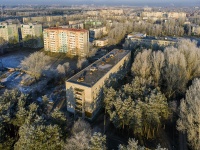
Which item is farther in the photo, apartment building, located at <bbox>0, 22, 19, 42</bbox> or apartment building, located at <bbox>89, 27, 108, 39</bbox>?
apartment building, located at <bbox>89, 27, 108, 39</bbox>

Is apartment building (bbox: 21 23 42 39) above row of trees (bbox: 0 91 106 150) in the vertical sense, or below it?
above

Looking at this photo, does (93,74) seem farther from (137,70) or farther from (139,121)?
(139,121)

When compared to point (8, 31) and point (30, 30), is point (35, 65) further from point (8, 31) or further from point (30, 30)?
point (8, 31)

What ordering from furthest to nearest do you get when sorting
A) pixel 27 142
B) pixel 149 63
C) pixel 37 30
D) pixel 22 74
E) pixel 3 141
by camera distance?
pixel 37 30 < pixel 22 74 < pixel 149 63 < pixel 3 141 < pixel 27 142

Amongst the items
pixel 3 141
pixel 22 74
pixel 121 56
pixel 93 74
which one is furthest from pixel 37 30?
pixel 3 141

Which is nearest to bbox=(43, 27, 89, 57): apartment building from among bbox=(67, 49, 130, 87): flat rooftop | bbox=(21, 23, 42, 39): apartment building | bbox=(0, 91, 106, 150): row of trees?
bbox=(21, 23, 42, 39): apartment building

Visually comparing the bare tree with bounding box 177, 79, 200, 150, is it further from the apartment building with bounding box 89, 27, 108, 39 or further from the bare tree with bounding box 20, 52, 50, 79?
the apartment building with bounding box 89, 27, 108, 39
